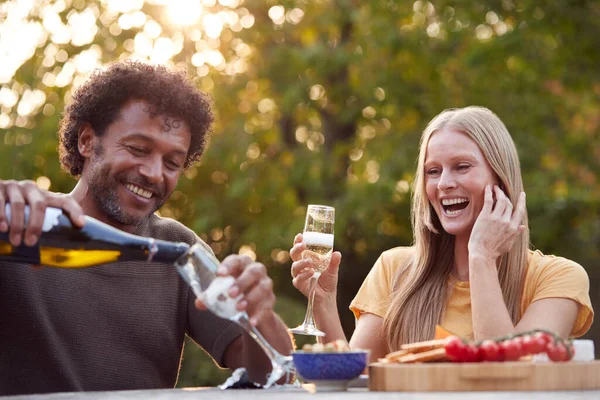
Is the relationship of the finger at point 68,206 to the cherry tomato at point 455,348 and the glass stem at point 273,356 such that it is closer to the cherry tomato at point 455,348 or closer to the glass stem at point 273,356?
the glass stem at point 273,356

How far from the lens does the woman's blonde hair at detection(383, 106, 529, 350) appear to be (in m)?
3.75

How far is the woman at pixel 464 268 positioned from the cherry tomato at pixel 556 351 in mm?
981

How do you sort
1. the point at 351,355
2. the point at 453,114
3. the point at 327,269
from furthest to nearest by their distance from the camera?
the point at 453,114, the point at 327,269, the point at 351,355

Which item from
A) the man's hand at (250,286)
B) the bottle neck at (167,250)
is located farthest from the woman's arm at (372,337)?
the bottle neck at (167,250)

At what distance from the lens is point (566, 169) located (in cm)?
1138

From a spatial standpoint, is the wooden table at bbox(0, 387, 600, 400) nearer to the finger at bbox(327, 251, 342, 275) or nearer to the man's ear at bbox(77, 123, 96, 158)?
the finger at bbox(327, 251, 342, 275)

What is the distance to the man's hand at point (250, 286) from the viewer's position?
2.54m

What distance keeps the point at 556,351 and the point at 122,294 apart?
5.69ft

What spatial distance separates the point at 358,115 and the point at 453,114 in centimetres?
723

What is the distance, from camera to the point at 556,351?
2.43 meters

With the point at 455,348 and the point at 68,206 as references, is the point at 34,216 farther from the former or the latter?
the point at 455,348

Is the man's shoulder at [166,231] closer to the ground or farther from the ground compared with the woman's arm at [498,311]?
farther from the ground

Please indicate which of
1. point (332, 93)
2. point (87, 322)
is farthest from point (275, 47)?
point (87, 322)

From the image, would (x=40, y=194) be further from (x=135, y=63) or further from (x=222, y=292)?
(x=135, y=63)
